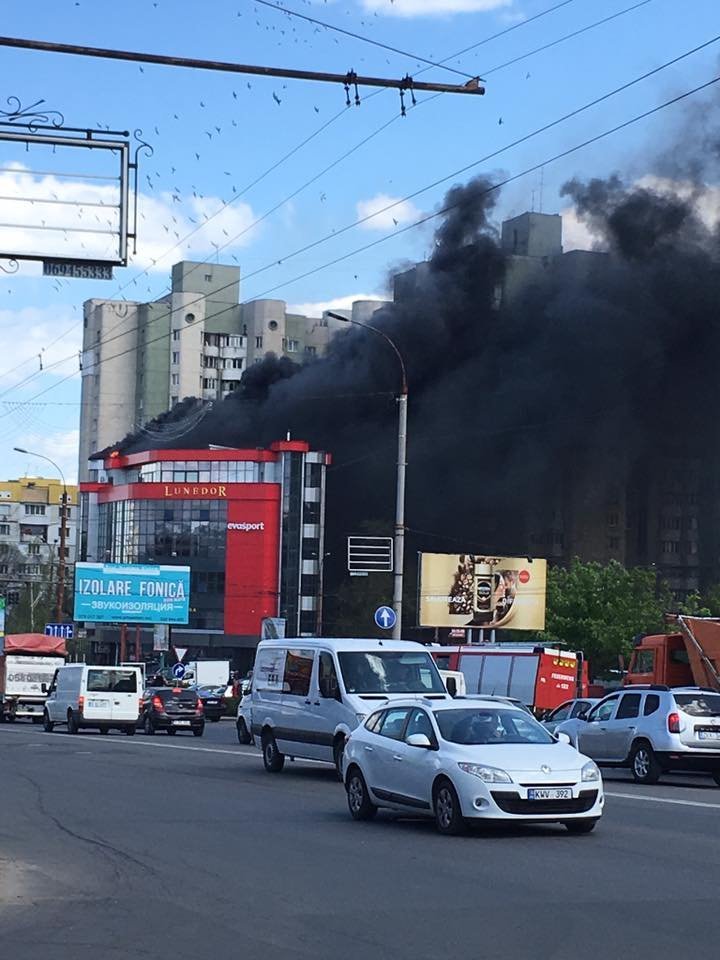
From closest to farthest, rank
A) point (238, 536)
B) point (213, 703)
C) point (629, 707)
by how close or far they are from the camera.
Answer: point (629, 707) → point (213, 703) → point (238, 536)

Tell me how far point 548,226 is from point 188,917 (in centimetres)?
11363

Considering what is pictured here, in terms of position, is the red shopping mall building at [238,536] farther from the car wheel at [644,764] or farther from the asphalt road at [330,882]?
the asphalt road at [330,882]

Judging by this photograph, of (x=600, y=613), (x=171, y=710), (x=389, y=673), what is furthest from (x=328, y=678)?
(x=600, y=613)

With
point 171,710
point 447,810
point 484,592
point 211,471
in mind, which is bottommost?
point 171,710

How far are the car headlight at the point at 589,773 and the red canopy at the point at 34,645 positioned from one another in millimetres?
41561

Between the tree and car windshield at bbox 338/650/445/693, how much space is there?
4873 cm

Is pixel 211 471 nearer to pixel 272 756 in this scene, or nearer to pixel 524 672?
pixel 524 672

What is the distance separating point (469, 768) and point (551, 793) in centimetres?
78

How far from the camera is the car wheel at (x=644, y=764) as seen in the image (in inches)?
957

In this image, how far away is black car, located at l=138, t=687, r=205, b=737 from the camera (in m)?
41.9

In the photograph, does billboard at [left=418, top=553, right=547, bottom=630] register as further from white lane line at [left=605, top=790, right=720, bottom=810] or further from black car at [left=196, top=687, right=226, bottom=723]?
white lane line at [left=605, top=790, right=720, bottom=810]

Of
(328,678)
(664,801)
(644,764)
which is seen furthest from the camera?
(644,764)

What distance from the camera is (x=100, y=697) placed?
39812 mm

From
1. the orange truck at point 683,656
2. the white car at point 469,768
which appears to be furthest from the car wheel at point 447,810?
the orange truck at point 683,656
